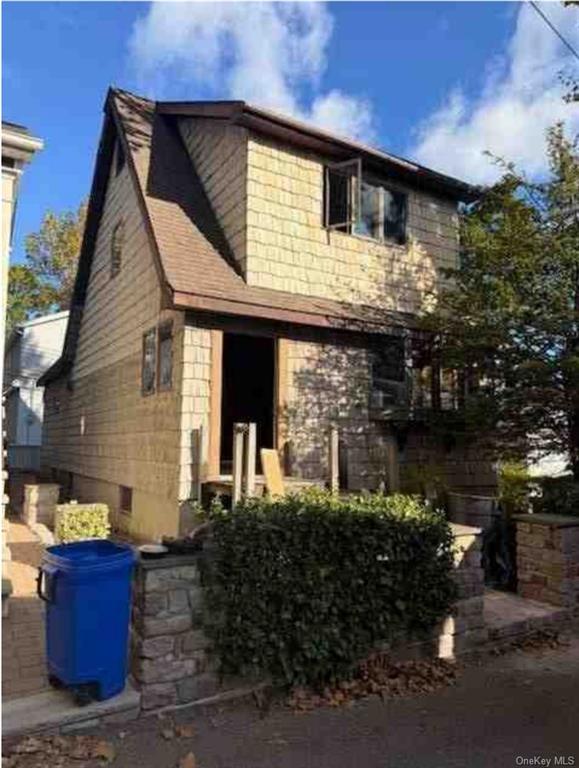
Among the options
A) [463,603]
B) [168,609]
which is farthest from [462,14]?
[168,609]

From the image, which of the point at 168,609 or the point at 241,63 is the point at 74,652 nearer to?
the point at 168,609

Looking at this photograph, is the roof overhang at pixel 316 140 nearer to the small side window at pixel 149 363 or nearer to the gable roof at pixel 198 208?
the gable roof at pixel 198 208

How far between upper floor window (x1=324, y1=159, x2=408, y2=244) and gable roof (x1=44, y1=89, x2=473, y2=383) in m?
0.35

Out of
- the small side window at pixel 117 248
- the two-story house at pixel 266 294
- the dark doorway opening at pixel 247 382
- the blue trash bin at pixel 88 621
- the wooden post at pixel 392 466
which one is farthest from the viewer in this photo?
the dark doorway opening at pixel 247 382

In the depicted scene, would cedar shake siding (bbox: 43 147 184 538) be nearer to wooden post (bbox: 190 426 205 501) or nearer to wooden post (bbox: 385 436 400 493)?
wooden post (bbox: 190 426 205 501)

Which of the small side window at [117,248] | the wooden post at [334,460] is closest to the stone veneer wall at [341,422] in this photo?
the wooden post at [334,460]

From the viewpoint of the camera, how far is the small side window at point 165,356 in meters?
9.58

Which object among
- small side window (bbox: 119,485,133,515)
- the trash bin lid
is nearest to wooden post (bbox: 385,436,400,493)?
small side window (bbox: 119,485,133,515)

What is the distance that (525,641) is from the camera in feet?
20.6

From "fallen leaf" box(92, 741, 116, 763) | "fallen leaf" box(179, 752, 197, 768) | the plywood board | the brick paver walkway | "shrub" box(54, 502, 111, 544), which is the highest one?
the plywood board

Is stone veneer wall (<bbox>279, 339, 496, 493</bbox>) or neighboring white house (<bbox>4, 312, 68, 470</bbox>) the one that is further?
neighboring white house (<bbox>4, 312, 68, 470</bbox>)

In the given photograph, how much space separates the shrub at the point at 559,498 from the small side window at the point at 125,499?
6.73 meters

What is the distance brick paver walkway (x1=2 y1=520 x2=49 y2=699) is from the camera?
4.77m

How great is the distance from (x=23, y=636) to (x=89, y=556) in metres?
1.97
